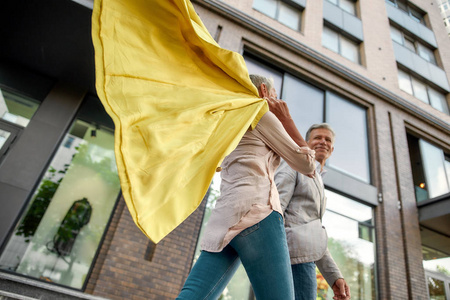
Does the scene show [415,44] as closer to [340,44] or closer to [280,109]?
[340,44]

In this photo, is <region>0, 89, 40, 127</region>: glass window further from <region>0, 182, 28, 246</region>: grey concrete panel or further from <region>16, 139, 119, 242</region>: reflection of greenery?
<region>0, 182, 28, 246</region>: grey concrete panel

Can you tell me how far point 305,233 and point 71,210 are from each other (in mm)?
5541

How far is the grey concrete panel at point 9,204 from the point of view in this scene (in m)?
5.36

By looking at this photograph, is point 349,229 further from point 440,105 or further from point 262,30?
point 440,105

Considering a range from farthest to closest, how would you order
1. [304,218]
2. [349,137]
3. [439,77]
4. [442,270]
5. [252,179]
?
1. [439,77]
2. [349,137]
3. [442,270]
4. [304,218]
5. [252,179]

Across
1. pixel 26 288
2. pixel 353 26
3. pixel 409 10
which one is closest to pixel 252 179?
pixel 26 288

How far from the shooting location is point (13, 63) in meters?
7.02

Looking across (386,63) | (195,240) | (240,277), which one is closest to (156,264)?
(195,240)

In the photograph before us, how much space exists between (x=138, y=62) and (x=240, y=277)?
5466 mm

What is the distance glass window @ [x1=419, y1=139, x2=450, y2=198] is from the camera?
9.96m

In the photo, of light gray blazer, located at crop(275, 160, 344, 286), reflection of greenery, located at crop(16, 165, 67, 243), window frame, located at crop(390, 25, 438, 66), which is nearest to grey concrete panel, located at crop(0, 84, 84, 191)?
reflection of greenery, located at crop(16, 165, 67, 243)

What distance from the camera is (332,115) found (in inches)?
373

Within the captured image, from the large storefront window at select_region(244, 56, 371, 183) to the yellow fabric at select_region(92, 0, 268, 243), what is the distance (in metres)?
7.02

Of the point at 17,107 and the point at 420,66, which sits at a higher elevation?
the point at 420,66
